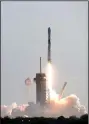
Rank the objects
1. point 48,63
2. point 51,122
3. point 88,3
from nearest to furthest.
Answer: point 88,3 → point 51,122 → point 48,63

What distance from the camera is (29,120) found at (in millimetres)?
88812

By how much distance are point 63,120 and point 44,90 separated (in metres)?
12.3

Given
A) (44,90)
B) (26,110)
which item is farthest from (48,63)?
(26,110)

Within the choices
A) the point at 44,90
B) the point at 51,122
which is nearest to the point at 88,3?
the point at 51,122

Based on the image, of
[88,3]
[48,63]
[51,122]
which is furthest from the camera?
[48,63]

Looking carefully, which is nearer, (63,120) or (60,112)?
(63,120)

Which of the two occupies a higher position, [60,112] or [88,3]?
[88,3]

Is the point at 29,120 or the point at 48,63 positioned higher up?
the point at 48,63

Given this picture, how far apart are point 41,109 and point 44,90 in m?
5.49

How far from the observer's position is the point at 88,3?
4488 centimetres

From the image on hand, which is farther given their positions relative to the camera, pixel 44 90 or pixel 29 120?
pixel 44 90

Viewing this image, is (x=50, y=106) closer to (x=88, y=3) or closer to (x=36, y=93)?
(x=36, y=93)

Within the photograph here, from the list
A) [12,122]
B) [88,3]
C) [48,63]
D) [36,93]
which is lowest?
[12,122]

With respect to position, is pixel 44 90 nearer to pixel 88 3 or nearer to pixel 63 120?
pixel 63 120
